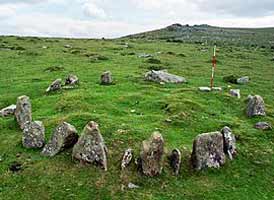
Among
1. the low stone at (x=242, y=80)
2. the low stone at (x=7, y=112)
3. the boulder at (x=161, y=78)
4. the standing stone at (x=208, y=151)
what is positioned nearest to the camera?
the standing stone at (x=208, y=151)

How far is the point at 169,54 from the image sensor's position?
208 feet

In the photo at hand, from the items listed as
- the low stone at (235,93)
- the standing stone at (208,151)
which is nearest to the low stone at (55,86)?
the low stone at (235,93)

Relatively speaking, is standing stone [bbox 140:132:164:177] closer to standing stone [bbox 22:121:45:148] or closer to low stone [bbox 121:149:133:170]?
low stone [bbox 121:149:133:170]

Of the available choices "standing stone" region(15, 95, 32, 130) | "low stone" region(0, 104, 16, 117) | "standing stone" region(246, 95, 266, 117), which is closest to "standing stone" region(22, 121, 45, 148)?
"standing stone" region(15, 95, 32, 130)

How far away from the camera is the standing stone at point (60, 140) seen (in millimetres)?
20034

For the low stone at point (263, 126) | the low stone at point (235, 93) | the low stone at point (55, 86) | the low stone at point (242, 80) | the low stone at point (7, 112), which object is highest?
the low stone at point (55, 86)

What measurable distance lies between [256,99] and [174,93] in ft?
21.0

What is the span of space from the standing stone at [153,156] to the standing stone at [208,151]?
1.67 metres

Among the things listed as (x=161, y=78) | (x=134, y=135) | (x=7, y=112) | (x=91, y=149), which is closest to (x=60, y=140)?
(x=91, y=149)

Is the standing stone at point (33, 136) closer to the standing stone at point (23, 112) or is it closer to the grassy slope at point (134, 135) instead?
the grassy slope at point (134, 135)

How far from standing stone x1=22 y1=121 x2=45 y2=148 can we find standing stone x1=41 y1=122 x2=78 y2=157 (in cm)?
68

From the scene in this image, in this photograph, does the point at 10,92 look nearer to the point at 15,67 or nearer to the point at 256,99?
the point at 15,67

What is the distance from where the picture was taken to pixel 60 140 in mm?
20109

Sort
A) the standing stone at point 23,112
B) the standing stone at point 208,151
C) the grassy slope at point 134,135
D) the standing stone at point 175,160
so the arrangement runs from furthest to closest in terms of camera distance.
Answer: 1. the standing stone at point 23,112
2. the standing stone at point 208,151
3. the standing stone at point 175,160
4. the grassy slope at point 134,135
